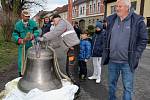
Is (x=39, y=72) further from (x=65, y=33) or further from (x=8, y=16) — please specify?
(x=8, y=16)

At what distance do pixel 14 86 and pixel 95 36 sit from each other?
3.65 metres

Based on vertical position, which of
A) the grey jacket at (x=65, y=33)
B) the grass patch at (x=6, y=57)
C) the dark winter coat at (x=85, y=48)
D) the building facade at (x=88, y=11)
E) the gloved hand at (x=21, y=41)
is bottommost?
the grass patch at (x=6, y=57)

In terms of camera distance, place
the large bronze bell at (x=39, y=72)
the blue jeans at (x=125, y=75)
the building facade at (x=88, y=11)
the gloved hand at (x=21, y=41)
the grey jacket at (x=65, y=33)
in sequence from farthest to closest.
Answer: the building facade at (x=88, y=11) < the gloved hand at (x=21, y=41) < the grey jacket at (x=65, y=33) < the blue jeans at (x=125, y=75) < the large bronze bell at (x=39, y=72)

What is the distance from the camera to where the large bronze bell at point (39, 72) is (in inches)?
145

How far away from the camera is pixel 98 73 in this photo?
7.48 metres

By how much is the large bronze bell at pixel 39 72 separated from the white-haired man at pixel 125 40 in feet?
4.20

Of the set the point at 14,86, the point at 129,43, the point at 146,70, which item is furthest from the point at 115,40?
the point at 146,70

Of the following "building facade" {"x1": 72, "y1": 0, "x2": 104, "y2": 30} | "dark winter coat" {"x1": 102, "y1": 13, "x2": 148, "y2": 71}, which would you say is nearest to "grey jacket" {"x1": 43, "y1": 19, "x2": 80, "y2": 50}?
"dark winter coat" {"x1": 102, "y1": 13, "x2": 148, "y2": 71}

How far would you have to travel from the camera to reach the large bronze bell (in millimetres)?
3672

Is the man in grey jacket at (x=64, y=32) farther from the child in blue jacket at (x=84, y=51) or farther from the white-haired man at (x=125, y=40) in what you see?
the child in blue jacket at (x=84, y=51)

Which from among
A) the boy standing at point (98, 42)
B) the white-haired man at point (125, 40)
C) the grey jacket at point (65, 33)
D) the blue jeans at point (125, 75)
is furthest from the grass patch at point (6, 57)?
the white-haired man at point (125, 40)

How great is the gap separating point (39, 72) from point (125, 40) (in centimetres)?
156

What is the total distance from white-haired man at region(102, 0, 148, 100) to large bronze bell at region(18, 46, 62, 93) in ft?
4.20

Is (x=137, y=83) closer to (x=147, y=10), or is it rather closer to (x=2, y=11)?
(x=2, y=11)
